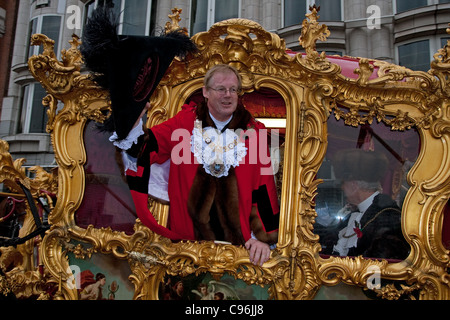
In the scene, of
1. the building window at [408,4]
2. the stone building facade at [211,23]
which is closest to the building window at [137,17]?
the stone building facade at [211,23]

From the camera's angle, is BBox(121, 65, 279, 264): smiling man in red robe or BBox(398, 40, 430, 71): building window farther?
BBox(398, 40, 430, 71): building window

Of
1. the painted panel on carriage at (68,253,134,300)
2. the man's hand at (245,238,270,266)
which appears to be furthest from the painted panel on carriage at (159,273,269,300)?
the painted panel on carriage at (68,253,134,300)

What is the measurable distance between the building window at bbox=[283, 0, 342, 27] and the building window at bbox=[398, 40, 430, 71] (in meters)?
1.28

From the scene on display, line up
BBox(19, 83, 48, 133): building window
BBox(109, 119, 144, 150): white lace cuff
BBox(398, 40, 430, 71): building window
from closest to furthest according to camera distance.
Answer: BBox(109, 119, 144, 150): white lace cuff
BBox(398, 40, 430, 71): building window
BBox(19, 83, 48, 133): building window

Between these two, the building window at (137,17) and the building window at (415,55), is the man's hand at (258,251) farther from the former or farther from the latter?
the building window at (137,17)

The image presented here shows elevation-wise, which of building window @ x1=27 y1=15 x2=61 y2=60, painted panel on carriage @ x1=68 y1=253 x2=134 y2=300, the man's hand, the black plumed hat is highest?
building window @ x1=27 y1=15 x2=61 y2=60

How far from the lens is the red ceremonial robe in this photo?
2.94 meters

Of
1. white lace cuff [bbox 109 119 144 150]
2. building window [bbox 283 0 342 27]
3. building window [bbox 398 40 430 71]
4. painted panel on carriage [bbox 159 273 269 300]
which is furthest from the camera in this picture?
building window [bbox 283 0 342 27]

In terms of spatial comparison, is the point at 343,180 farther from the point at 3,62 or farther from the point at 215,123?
the point at 3,62

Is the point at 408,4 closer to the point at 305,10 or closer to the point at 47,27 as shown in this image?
the point at 305,10

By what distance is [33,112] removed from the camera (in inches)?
392

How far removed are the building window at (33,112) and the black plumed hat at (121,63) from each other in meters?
7.87

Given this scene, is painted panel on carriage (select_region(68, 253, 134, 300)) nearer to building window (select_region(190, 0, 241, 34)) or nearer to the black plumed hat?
the black plumed hat

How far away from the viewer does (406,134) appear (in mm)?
3000
